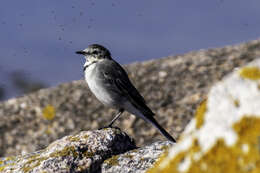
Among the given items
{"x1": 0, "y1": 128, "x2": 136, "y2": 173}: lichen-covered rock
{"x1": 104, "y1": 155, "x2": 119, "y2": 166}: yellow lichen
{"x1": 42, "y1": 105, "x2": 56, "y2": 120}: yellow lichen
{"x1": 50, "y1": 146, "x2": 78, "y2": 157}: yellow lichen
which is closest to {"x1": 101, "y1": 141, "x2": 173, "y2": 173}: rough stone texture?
{"x1": 104, "y1": 155, "x2": 119, "y2": 166}: yellow lichen

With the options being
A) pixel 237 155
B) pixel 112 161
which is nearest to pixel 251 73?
pixel 237 155

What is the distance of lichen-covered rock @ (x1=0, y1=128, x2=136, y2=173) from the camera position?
5.41 m

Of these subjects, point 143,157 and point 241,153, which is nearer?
point 241,153

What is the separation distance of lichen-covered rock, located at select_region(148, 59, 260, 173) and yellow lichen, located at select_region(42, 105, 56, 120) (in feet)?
31.9

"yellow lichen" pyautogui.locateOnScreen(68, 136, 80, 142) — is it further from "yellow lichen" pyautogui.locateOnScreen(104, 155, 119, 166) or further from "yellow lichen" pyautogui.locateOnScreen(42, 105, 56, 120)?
"yellow lichen" pyautogui.locateOnScreen(42, 105, 56, 120)

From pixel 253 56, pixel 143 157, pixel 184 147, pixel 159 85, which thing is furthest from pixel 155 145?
pixel 253 56

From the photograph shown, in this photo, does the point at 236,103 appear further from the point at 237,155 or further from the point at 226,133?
the point at 237,155

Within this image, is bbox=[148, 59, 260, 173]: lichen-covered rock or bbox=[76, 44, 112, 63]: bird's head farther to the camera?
bbox=[76, 44, 112, 63]: bird's head

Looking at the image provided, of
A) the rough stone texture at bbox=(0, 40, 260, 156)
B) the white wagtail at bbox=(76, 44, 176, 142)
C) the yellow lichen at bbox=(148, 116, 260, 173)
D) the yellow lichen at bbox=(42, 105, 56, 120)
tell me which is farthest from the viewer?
the yellow lichen at bbox=(42, 105, 56, 120)

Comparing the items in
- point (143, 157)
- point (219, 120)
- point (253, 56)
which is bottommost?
point (143, 157)

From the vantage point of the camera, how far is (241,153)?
2721 mm

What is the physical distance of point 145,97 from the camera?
12.5 m

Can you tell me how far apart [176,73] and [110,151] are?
7442 mm

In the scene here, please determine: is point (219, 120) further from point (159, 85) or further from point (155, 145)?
point (159, 85)
